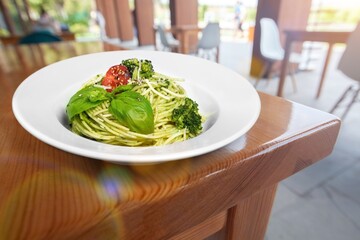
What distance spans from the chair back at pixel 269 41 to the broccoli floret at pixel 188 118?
251cm

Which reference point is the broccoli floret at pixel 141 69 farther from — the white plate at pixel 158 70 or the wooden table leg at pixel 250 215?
the wooden table leg at pixel 250 215

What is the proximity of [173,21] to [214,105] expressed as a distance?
5277mm

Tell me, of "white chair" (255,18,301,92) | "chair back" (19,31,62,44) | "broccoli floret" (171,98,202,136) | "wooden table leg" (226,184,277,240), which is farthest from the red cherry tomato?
"white chair" (255,18,301,92)

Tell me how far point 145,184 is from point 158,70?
1.06 ft

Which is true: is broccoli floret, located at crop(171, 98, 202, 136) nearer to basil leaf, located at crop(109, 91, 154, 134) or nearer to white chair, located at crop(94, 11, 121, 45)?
basil leaf, located at crop(109, 91, 154, 134)

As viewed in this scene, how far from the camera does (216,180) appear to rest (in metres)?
0.27

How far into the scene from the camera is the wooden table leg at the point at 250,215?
1.26ft

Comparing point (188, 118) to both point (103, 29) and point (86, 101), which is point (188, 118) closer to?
point (86, 101)

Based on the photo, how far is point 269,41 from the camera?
2785 mm

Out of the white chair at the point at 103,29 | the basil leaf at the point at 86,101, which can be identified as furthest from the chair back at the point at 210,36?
the white chair at the point at 103,29

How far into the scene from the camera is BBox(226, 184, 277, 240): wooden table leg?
1.26 ft

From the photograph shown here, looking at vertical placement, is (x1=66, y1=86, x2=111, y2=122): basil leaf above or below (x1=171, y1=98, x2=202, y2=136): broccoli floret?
above

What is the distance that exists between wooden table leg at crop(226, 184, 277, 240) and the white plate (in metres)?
0.16

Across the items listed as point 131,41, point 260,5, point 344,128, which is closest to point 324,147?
point 344,128
